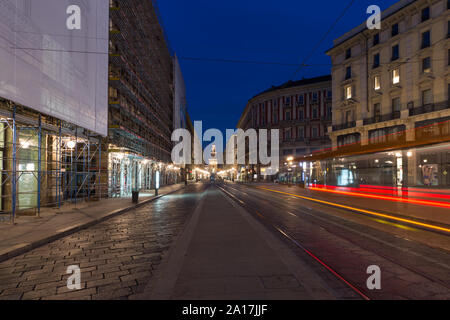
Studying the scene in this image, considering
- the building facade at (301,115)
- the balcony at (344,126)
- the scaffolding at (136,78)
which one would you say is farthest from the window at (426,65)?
the scaffolding at (136,78)

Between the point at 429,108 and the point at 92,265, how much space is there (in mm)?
31260

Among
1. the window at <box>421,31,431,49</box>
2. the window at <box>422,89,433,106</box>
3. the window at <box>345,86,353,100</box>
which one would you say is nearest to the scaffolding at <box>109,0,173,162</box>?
the window at <box>345,86,353,100</box>

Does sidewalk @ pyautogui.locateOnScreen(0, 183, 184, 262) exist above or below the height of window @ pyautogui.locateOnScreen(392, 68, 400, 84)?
below

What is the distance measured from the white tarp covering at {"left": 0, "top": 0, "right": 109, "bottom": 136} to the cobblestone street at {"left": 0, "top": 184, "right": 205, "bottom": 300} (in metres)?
6.56

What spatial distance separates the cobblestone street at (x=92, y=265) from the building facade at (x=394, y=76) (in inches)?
1028

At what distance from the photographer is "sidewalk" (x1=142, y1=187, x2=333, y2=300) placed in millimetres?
4023

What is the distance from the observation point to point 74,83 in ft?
51.3

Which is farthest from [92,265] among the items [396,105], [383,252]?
[396,105]

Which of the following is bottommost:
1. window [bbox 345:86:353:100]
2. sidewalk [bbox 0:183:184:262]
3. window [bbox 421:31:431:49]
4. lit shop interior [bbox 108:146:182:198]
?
sidewalk [bbox 0:183:184:262]

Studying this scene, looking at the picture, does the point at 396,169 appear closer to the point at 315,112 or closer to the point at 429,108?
the point at 429,108

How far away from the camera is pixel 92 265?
217 inches

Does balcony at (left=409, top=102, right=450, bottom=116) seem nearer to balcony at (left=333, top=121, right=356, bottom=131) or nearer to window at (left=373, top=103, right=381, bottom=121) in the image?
window at (left=373, top=103, right=381, bottom=121)

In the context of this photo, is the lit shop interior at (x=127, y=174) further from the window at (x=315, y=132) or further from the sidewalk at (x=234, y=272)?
the window at (x=315, y=132)
